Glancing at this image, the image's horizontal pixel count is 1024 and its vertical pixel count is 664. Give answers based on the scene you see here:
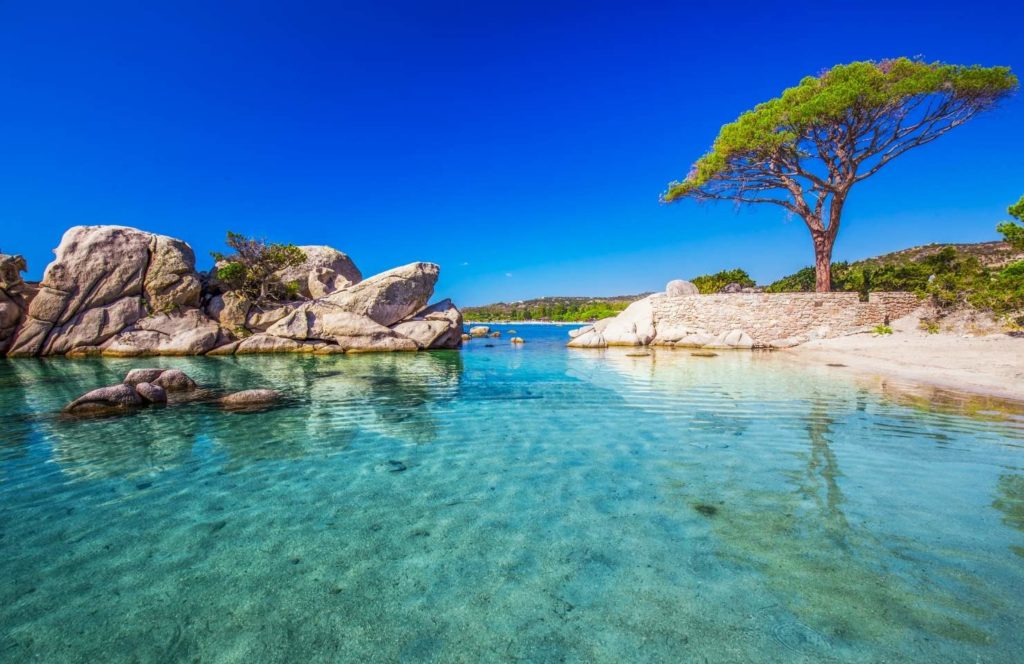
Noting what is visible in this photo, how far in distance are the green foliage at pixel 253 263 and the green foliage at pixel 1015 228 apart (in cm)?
3832

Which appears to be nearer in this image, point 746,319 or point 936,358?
point 936,358

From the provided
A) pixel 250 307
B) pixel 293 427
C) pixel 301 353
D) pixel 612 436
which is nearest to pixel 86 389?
pixel 293 427

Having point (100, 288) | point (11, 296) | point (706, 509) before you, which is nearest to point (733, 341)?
point (706, 509)

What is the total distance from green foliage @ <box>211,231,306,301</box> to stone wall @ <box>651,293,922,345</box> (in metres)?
28.2

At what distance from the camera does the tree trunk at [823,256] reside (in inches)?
964

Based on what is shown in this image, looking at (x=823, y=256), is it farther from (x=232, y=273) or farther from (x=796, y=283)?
(x=232, y=273)

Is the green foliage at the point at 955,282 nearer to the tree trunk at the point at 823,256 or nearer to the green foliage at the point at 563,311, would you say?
the tree trunk at the point at 823,256

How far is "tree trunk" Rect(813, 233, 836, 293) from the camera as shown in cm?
2448

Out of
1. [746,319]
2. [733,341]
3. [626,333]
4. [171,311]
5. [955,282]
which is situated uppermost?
[171,311]

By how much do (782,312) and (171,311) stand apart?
128ft

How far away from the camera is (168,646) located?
2.58 m

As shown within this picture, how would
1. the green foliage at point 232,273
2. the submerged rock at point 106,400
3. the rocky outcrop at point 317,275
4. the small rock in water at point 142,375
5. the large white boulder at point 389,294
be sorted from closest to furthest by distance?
1. the submerged rock at point 106,400
2. the small rock in water at point 142,375
3. the large white boulder at point 389,294
4. the green foliage at point 232,273
5. the rocky outcrop at point 317,275

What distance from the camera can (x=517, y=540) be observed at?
3928 mm

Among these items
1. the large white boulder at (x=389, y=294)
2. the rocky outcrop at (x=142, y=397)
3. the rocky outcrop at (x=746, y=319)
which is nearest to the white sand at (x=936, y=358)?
the rocky outcrop at (x=746, y=319)
